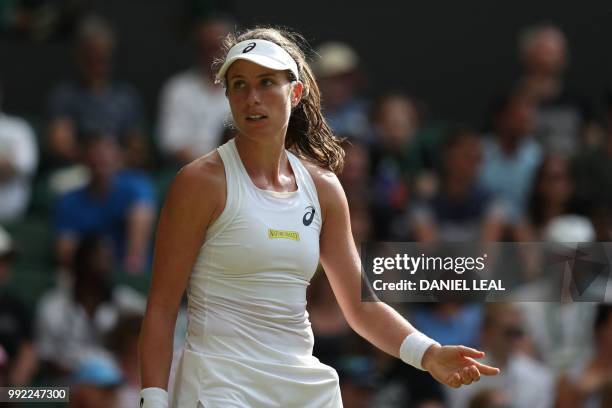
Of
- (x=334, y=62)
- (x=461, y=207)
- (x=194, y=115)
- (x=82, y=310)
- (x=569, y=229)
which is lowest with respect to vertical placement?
(x=82, y=310)

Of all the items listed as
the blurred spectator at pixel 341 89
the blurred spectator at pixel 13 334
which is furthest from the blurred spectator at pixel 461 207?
the blurred spectator at pixel 13 334

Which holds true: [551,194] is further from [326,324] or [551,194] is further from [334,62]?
[326,324]

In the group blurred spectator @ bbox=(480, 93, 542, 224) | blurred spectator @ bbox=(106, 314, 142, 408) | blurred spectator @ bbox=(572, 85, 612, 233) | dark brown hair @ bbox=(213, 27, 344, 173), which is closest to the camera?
dark brown hair @ bbox=(213, 27, 344, 173)

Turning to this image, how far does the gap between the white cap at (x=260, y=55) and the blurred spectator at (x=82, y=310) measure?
3.38 m

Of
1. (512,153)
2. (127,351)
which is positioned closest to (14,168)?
(127,351)

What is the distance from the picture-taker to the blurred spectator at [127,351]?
625cm

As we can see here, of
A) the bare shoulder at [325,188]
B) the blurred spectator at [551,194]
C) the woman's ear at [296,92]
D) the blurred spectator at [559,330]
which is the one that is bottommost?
the blurred spectator at [559,330]

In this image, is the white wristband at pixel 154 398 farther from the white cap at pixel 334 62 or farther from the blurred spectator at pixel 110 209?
the white cap at pixel 334 62

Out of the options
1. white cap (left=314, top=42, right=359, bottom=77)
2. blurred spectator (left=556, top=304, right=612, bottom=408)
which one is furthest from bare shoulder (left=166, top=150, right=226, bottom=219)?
white cap (left=314, top=42, right=359, bottom=77)

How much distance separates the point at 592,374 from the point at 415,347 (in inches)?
119

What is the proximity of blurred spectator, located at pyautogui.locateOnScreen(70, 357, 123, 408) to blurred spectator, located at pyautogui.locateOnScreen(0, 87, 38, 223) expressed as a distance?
2051 mm

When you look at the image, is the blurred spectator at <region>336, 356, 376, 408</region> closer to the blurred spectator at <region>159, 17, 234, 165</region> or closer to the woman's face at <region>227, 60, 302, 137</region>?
the blurred spectator at <region>159, 17, 234, 165</region>

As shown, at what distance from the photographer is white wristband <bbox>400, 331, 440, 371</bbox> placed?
4062 millimetres

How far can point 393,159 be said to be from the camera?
8.57m
